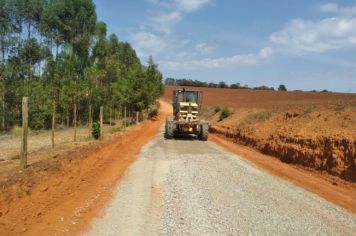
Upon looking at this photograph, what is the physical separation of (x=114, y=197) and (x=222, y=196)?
2603mm

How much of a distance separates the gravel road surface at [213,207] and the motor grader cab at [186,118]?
11.6 m

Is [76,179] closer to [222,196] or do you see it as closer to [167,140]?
[222,196]

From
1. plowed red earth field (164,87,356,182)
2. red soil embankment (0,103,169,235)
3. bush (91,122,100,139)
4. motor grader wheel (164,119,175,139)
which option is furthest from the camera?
motor grader wheel (164,119,175,139)

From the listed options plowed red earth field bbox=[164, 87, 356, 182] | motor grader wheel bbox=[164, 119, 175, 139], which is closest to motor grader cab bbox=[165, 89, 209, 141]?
motor grader wheel bbox=[164, 119, 175, 139]

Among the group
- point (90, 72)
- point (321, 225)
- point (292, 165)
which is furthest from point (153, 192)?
point (90, 72)

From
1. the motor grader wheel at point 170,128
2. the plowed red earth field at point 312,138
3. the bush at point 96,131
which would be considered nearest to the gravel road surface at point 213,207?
the plowed red earth field at point 312,138

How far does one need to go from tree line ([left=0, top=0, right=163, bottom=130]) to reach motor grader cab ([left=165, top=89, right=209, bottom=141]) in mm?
18232

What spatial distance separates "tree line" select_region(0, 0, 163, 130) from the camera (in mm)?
43625

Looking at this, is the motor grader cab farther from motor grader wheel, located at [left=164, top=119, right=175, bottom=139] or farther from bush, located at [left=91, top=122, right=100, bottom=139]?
bush, located at [left=91, top=122, right=100, bottom=139]

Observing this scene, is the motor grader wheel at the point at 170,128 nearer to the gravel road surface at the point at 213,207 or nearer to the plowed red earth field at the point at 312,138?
the plowed red earth field at the point at 312,138

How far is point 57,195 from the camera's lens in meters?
10.7

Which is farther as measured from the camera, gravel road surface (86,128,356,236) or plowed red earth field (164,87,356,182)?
plowed red earth field (164,87,356,182)

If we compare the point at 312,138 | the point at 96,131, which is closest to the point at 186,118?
the point at 96,131

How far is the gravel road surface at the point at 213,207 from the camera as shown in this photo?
8.37 metres
